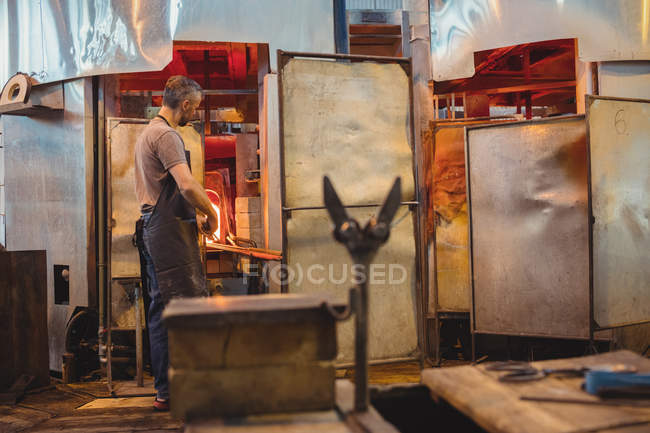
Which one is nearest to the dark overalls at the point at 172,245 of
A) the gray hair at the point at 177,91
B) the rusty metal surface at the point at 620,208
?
the gray hair at the point at 177,91

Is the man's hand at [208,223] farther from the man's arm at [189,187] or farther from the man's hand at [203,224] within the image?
the man's arm at [189,187]

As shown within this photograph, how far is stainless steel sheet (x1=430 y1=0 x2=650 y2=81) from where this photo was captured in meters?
5.49

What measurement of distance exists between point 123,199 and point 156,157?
4.97ft

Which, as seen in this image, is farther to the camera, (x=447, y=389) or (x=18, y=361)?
(x=18, y=361)

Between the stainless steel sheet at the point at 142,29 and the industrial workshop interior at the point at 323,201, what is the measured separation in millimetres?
22

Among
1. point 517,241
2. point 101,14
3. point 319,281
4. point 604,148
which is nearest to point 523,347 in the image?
point 517,241

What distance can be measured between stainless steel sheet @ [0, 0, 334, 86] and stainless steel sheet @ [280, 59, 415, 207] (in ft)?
5.02

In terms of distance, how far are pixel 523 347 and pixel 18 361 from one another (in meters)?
4.93

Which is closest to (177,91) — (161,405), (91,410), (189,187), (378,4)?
(189,187)

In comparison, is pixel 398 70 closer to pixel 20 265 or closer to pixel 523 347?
pixel 523 347

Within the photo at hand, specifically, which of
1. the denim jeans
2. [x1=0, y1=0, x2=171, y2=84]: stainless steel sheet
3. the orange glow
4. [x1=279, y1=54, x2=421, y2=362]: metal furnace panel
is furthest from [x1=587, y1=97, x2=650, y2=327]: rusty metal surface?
[x1=0, y1=0, x2=171, y2=84]: stainless steel sheet

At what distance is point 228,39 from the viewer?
18.9 ft

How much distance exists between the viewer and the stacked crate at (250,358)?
2053mm

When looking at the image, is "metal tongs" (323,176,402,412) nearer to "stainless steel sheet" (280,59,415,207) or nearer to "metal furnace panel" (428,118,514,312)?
"stainless steel sheet" (280,59,415,207)
